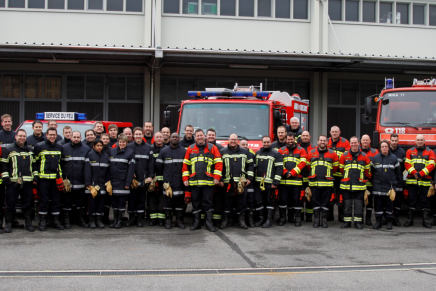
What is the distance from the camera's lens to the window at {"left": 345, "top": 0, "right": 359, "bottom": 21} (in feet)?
65.0

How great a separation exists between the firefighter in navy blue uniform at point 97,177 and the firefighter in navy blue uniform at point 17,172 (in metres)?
0.96

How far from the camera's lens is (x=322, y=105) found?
19594 mm

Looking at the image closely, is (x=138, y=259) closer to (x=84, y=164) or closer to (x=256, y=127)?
(x=84, y=164)

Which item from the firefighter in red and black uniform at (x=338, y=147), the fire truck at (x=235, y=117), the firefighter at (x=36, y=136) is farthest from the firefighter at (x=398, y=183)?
the firefighter at (x=36, y=136)

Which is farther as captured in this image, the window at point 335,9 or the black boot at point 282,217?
the window at point 335,9

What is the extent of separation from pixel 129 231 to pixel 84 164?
1.52 metres

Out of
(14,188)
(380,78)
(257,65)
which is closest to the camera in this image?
(14,188)

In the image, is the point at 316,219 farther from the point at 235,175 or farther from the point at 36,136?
the point at 36,136

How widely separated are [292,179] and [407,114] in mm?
3386

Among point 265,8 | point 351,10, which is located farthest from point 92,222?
point 351,10

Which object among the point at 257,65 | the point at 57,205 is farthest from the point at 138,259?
the point at 257,65

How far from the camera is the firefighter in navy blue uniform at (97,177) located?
882 cm

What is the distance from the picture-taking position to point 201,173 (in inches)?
343

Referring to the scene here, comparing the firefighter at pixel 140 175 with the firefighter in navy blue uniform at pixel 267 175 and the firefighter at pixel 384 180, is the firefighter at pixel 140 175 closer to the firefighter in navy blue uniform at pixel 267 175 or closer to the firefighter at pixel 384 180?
the firefighter in navy blue uniform at pixel 267 175
